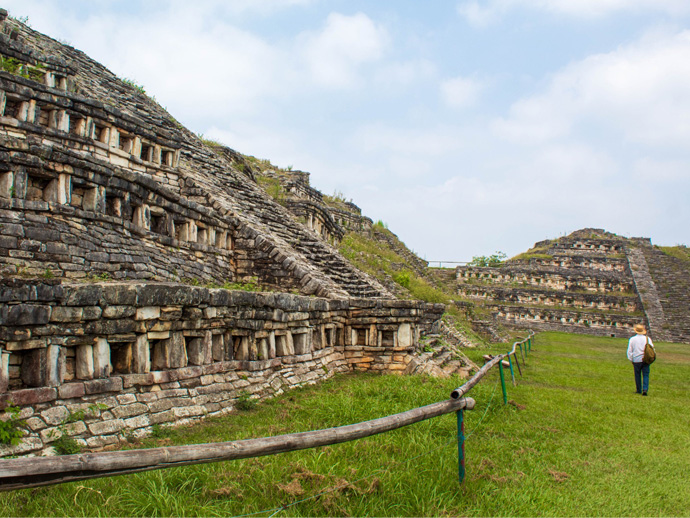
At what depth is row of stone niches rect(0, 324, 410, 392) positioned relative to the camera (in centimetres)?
491

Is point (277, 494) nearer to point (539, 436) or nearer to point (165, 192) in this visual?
point (539, 436)

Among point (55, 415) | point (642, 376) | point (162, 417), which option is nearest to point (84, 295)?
point (55, 415)

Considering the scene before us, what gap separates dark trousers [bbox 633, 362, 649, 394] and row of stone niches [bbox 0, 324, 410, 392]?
710 centimetres

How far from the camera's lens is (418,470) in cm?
470

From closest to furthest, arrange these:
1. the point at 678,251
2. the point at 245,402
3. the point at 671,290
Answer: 1. the point at 245,402
2. the point at 671,290
3. the point at 678,251

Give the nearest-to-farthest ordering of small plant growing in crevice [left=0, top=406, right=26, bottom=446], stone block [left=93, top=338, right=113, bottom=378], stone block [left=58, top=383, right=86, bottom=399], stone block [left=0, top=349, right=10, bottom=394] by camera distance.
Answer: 1. small plant growing in crevice [left=0, top=406, right=26, bottom=446]
2. stone block [left=0, top=349, right=10, bottom=394]
3. stone block [left=58, top=383, right=86, bottom=399]
4. stone block [left=93, top=338, right=113, bottom=378]

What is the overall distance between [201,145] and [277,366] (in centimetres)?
1144

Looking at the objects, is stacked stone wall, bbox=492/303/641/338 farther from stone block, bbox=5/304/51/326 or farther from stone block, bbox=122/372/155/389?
stone block, bbox=5/304/51/326

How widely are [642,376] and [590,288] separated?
110 feet

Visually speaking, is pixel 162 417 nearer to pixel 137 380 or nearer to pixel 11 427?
pixel 137 380

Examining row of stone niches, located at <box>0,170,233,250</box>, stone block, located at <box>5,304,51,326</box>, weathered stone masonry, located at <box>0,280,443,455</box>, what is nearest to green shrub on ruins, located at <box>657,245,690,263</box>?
row of stone niches, located at <box>0,170,233,250</box>

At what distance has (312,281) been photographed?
11.2 metres

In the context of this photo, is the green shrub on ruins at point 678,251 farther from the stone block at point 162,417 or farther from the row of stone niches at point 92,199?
the stone block at point 162,417

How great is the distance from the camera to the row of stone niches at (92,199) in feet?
26.3
